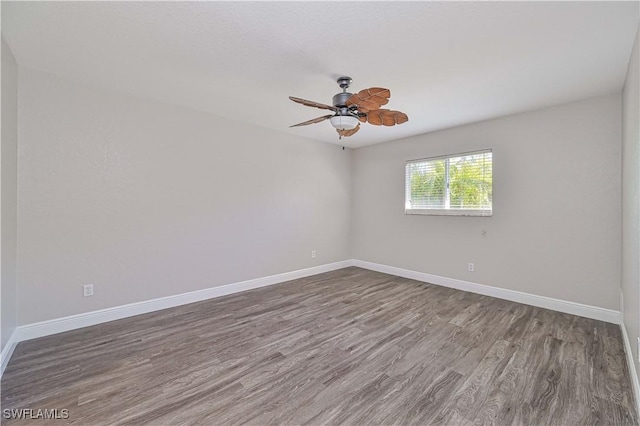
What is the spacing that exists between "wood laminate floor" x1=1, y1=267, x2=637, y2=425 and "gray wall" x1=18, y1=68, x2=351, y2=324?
0.53 m

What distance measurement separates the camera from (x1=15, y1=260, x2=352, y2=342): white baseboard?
262 cm

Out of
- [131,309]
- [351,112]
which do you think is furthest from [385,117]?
[131,309]

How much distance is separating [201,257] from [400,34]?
3.35 metres

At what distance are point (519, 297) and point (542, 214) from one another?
1.11 meters

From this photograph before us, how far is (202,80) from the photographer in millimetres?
2756

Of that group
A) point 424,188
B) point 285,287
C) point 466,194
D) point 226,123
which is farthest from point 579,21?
point 285,287

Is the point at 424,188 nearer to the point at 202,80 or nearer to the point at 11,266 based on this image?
the point at 202,80

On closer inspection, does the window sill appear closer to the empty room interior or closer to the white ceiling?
the empty room interior

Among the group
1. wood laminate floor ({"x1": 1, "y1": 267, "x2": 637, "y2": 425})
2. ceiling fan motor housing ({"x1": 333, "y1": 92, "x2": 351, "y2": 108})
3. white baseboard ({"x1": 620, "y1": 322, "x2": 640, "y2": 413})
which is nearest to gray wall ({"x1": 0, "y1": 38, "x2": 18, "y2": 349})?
wood laminate floor ({"x1": 1, "y1": 267, "x2": 637, "y2": 425})

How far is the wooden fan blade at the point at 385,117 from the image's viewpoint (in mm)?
2477

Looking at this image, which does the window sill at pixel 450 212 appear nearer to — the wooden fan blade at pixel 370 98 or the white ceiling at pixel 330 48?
the white ceiling at pixel 330 48

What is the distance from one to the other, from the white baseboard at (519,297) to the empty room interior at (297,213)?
3 centimetres

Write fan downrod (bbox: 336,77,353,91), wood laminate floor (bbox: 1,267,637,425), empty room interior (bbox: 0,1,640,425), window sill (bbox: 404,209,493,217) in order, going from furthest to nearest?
1. window sill (bbox: 404,209,493,217)
2. fan downrod (bbox: 336,77,353,91)
3. empty room interior (bbox: 0,1,640,425)
4. wood laminate floor (bbox: 1,267,637,425)

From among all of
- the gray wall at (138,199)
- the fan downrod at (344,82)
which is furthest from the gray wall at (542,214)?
the gray wall at (138,199)
